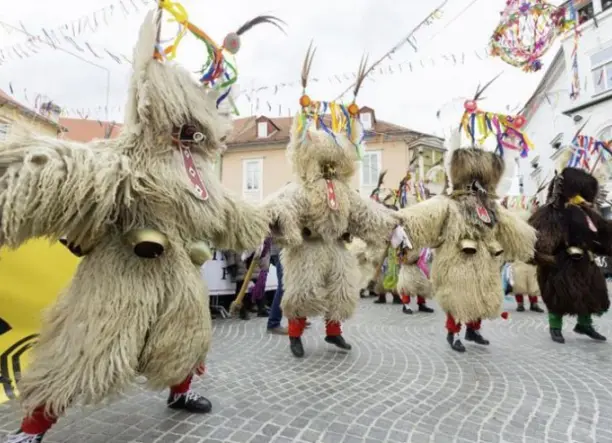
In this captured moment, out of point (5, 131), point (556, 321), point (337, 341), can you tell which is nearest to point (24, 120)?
point (5, 131)

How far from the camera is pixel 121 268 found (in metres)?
1.88

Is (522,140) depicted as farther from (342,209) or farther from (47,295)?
(47,295)

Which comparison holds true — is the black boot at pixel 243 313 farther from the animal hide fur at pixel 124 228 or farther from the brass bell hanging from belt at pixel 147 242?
the brass bell hanging from belt at pixel 147 242

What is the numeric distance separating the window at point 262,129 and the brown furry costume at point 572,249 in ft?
57.2

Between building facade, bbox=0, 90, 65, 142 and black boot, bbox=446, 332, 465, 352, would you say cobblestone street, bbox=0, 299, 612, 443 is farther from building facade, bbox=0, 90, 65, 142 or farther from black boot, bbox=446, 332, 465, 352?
building facade, bbox=0, 90, 65, 142

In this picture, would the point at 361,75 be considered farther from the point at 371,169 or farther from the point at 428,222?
the point at 371,169

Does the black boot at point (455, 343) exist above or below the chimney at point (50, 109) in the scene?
below

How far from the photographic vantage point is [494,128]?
395 centimetres

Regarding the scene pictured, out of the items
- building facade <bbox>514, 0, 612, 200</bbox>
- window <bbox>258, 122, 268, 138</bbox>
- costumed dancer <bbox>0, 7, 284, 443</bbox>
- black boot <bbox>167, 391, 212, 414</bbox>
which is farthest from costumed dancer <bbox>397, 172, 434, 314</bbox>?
window <bbox>258, 122, 268, 138</bbox>

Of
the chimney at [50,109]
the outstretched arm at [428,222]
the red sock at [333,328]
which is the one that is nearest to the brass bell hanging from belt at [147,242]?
the red sock at [333,328]

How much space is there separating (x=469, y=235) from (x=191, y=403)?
8.99ft

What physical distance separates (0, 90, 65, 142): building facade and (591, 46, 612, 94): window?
54.7 feet

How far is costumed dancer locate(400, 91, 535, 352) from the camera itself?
11.8 ft

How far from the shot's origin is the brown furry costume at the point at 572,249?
13.4 ft
